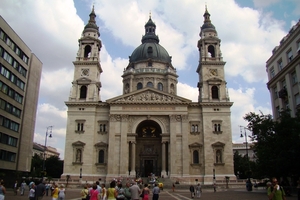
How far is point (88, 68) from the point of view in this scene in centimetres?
5369

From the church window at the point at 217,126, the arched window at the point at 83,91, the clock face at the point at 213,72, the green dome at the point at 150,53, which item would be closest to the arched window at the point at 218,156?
the church window at the point at 217,126

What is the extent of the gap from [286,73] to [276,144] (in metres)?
11.2

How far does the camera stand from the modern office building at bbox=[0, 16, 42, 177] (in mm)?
41250

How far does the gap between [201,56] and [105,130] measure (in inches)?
864

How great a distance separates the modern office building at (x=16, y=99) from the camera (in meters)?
41.2

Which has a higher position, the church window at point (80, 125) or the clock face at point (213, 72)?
the clock face at point (213, 72)

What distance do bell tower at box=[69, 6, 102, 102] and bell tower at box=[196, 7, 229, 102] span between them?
61.6 ft

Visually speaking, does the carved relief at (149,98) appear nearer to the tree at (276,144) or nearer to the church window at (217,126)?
the church window at (217,126)

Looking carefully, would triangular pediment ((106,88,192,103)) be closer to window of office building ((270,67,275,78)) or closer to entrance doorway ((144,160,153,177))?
entrance doorway ((144,160,153,177))

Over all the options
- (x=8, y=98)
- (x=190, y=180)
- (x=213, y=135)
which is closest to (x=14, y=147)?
(x=8, y=98)

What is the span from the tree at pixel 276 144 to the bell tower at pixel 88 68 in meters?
29.7

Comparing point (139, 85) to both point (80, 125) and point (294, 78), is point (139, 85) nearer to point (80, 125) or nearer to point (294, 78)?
point (80, 125)

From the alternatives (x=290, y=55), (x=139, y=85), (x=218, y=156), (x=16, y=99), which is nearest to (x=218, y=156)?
(x=218, y=156)

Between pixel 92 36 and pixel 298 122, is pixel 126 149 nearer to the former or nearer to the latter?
pixel 92 36
